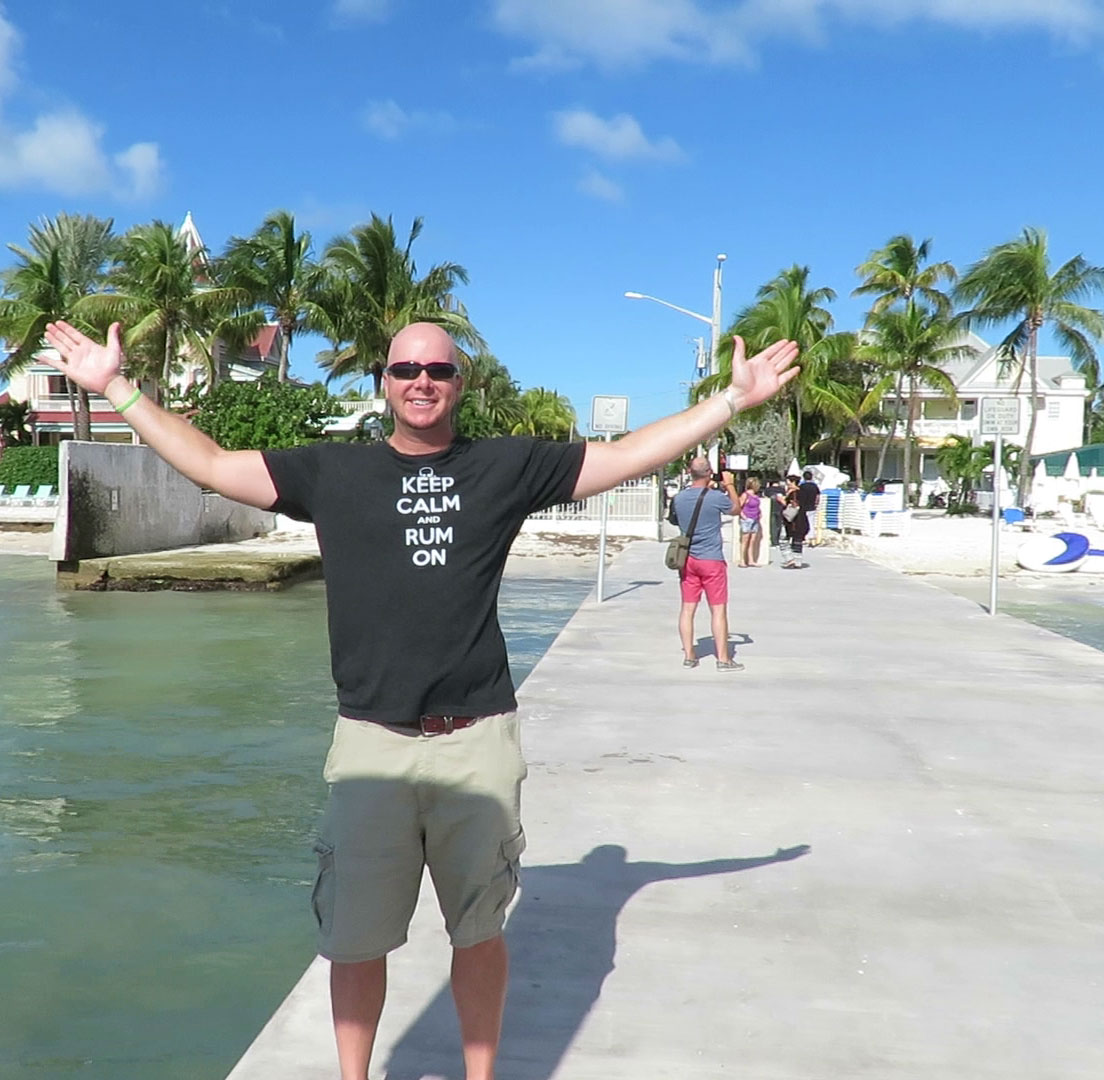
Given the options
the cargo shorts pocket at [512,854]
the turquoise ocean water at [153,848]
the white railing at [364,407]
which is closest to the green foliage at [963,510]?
the white railing at [364,407]

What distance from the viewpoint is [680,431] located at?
10.1 ft

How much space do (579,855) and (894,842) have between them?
1.34 metres

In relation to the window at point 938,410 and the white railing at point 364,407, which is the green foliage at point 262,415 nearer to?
the white railing at point 364,407

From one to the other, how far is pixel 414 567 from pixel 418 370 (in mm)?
470

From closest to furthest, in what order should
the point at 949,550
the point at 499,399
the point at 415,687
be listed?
the point at 415,687 → the point at 949,550 → the point at 499,399

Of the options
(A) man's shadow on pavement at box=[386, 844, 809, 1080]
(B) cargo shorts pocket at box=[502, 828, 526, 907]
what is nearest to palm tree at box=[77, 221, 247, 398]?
(A) man's shadow on pavement at box=[386, 844, 809, 1080]

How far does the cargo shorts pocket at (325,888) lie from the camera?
277 cm

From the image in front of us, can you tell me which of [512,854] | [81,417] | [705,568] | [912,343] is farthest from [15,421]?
[512,854]

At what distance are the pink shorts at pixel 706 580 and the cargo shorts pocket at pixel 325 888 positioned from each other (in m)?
6.94

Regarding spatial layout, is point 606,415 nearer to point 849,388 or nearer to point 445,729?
point 445,729

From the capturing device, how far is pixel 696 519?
9555mm

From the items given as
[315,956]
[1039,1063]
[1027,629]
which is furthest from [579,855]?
[1027,629]

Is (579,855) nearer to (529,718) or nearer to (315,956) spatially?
(315,956)

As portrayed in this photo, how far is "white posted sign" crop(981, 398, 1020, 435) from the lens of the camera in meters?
14.0
